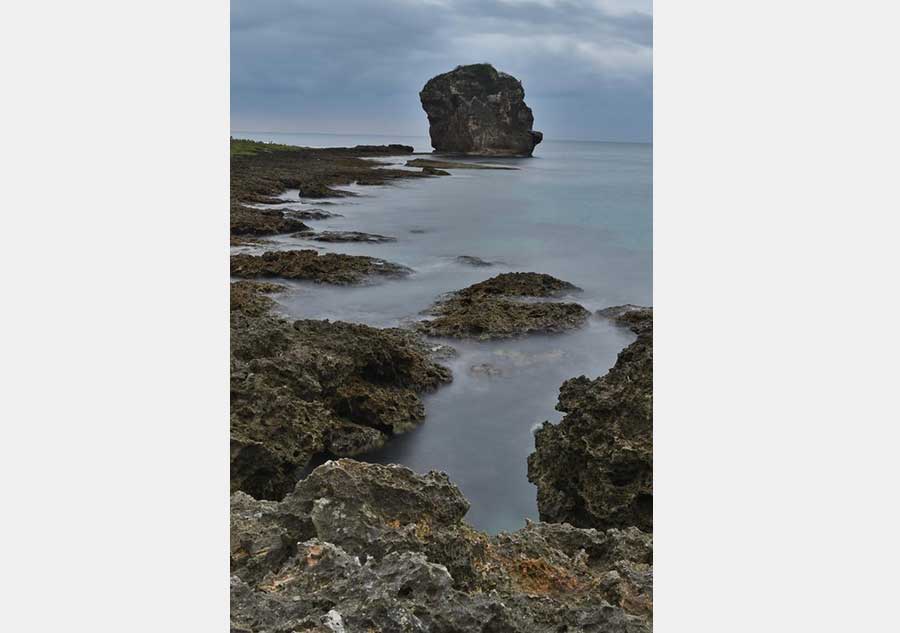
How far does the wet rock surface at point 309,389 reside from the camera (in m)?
4.09

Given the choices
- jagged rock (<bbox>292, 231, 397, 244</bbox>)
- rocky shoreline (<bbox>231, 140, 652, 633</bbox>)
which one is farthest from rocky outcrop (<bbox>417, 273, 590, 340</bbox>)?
jagged rock (<bbox>292, 231, 397, 244</bbox>)

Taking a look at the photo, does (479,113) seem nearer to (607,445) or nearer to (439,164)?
(439,164)

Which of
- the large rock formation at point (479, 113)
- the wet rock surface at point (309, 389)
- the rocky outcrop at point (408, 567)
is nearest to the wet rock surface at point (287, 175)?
the large rock formation at point (479, 113)

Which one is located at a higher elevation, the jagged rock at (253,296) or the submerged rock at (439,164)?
the submerged rock at (439,164)

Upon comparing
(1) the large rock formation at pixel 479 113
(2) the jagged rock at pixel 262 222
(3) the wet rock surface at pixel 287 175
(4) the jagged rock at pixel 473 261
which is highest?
(1) the large rock formation at pixel 479 113

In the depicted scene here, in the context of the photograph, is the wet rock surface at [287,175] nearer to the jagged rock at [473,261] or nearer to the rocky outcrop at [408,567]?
the jagged rock at [473,261]

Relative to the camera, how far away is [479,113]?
3775 millimetres

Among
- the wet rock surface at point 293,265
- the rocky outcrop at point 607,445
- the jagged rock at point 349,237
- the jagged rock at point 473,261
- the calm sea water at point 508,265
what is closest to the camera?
the calm sea water at point 508,265

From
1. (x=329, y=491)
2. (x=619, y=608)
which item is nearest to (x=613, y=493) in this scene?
(x=619, y=608)

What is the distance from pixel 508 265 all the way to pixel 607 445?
99cm

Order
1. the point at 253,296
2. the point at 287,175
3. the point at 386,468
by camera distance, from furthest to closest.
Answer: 1. the point at 253,296
2. the point at 287,175
3. the point at 386,468

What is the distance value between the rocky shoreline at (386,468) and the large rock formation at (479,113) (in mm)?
264

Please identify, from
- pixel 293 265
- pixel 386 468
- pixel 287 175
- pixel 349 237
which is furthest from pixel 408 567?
pixel 293 265
